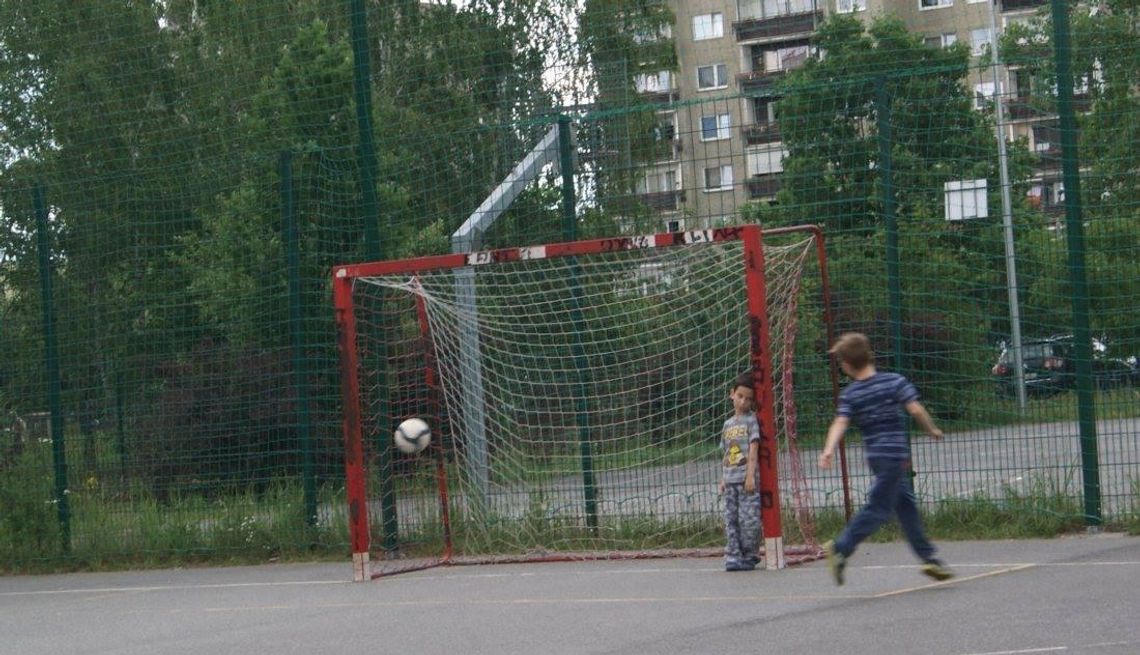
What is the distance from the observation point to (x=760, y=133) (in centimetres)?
1341

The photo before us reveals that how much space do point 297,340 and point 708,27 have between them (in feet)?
161

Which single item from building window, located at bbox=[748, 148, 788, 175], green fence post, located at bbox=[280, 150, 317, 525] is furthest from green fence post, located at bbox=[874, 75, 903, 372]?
green fence post, located at bbox=[280, 150, 317, 525]

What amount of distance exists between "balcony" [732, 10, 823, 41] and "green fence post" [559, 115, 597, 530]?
4818 cm

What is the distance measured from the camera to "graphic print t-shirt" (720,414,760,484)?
434 inches

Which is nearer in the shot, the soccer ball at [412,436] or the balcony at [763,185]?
the soccer ball at [412,436]

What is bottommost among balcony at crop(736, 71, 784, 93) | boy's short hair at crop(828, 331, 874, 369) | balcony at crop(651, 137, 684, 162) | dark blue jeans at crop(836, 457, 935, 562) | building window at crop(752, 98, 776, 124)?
dark blue jeans at crop(836, 457, 935, 562)

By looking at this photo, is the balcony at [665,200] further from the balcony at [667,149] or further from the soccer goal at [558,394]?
the soccer goal at [558,394]

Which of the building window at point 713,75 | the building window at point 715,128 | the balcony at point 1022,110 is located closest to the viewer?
the balcony at point 1022,110

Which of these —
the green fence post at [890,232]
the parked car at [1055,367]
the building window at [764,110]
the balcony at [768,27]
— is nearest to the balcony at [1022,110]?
the green fence post at [890,232]

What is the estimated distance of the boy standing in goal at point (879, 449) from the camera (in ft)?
28.9

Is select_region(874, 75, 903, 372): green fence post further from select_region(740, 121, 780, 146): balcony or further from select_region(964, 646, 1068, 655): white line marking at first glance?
select_region(964, 646, 1068, 655): white line marking

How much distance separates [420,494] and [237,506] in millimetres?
2051

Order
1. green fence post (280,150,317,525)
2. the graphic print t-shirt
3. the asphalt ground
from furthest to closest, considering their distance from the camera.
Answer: green fence post (280,150,317,525), the graphic print t-shirt, the asphalt ground

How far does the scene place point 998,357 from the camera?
472 inches
